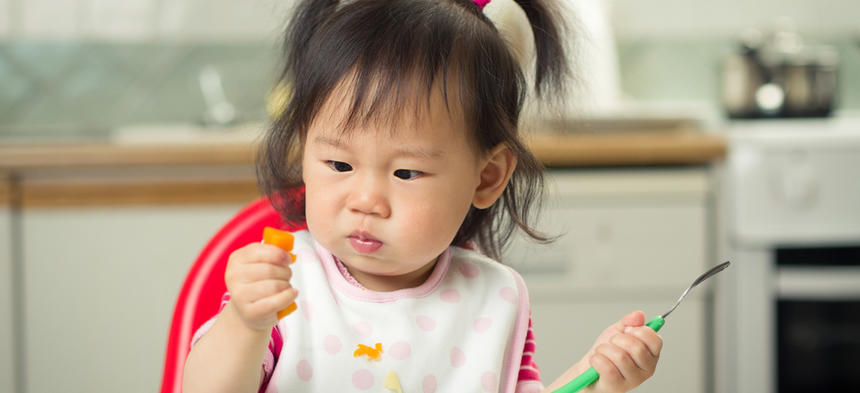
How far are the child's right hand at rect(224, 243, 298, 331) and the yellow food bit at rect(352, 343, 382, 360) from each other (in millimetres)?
161

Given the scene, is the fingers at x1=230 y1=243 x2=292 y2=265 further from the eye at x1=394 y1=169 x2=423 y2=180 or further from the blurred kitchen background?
the blurred kitchen background

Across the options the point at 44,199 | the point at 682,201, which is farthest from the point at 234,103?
the point at 682,201

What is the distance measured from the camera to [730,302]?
6.46 feet

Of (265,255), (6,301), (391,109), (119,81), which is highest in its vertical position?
(119,81)

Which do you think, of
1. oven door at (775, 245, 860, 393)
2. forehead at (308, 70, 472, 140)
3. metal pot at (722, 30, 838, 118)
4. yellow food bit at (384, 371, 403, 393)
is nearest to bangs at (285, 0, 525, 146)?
forehead at (308, 70, 472, 140)

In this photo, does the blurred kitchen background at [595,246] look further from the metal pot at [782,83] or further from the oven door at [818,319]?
the metal pot at [782,83]

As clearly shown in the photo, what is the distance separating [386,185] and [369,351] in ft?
0.59

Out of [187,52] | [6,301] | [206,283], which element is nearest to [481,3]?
[206,283]

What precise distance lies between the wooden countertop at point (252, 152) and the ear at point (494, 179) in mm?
1011

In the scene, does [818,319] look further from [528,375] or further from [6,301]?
[6,301]

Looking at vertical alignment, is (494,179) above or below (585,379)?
above

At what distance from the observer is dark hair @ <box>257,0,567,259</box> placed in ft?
2.30

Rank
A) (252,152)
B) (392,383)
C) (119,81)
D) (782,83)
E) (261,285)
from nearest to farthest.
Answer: (261,285), (392,383), (252,152), (782,83), (119,81)

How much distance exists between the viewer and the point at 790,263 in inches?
78.0
